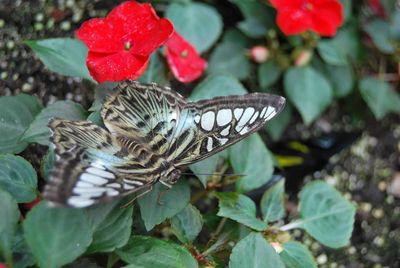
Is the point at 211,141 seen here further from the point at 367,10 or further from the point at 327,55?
the point at 367,10

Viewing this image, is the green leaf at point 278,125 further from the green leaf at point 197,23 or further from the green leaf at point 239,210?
the green leaf at point 239,210

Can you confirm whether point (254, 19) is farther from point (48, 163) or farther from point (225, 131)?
point (48, 163)

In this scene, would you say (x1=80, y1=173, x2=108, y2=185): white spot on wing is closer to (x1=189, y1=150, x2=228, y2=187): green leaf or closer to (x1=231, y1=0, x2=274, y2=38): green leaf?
(x1=189, y1=150, x2=228, y2=187): green leaf

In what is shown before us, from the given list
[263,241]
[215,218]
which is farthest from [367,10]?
[263,241]

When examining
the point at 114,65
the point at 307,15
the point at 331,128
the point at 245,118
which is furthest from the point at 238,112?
the point at 331,128

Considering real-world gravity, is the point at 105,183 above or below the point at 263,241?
above
